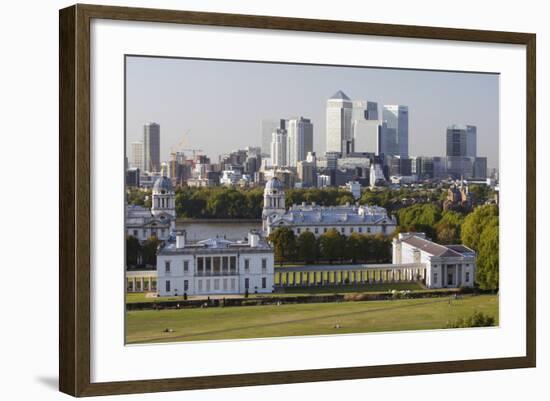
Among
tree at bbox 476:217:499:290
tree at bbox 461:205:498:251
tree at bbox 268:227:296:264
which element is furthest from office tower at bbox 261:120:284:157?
tree at bbox 476:217:499:290

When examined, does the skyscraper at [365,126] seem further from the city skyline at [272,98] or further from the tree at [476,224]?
the tree at [476,224]

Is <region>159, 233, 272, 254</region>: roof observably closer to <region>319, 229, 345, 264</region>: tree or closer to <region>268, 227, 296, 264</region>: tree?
<region>268, 227, 296, 264</region>: tree

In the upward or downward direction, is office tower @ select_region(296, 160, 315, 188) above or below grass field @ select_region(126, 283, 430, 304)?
above

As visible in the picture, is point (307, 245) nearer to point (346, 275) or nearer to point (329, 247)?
point (329, 247)

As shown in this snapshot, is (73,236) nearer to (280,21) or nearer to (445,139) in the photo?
(280,21)

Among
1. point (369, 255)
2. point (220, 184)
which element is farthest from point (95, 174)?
point (369, 255)

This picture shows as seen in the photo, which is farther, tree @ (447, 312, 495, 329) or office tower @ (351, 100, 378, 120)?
tree @ (447, 312, 495, 329)

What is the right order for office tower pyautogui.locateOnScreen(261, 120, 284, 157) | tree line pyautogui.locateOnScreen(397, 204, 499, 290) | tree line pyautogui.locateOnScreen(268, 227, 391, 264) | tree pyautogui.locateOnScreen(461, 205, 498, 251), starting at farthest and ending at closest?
tree pyautogui.locateOnScreen(461, 205, 498, 251), tree line pyautogui.locateOnScreen(397, 204, 499, 290), tree line pyautogui.locateOnScreen(268, 227, 391, 264), office tower pyautogui.locateOnScreen(261, 120, 284, 157)
